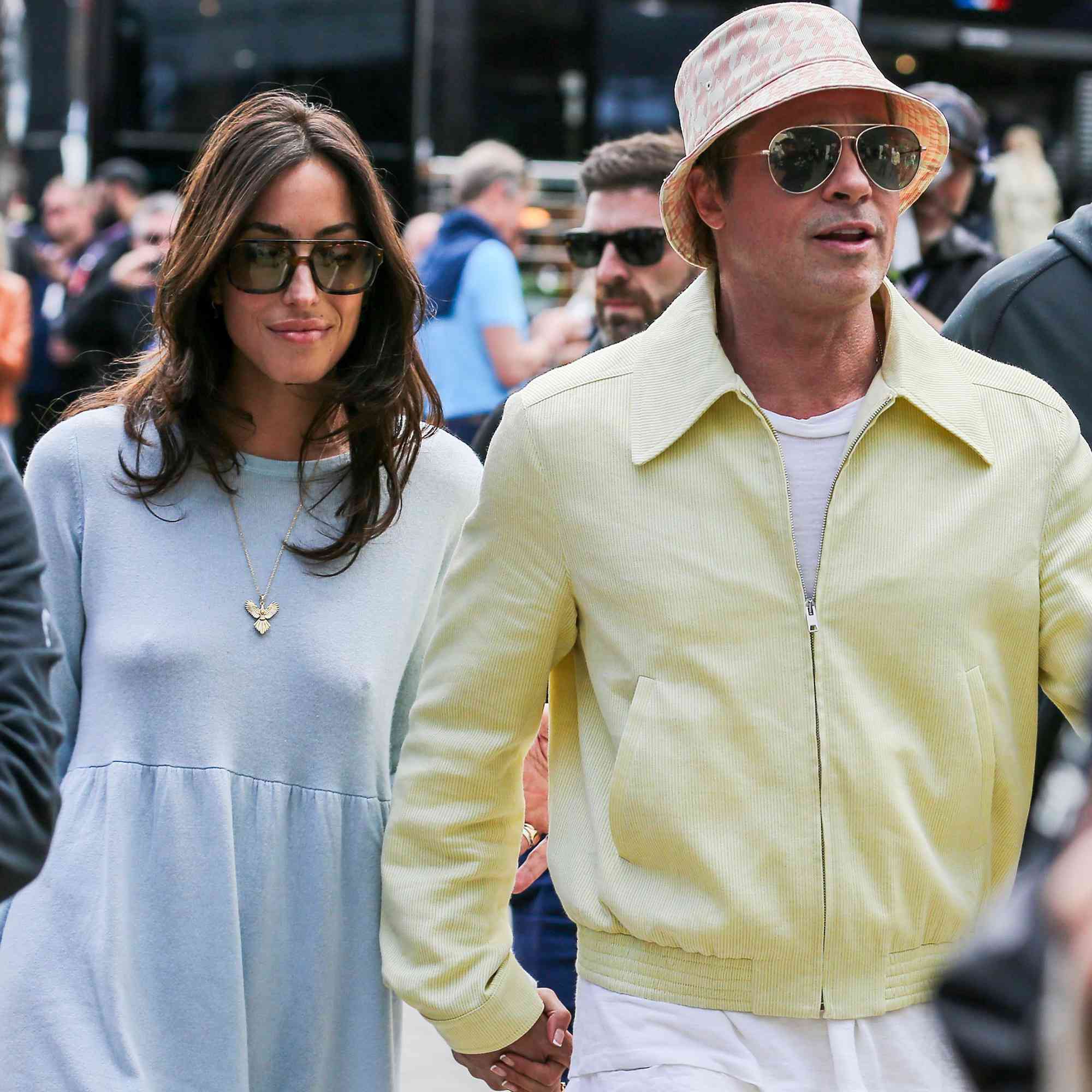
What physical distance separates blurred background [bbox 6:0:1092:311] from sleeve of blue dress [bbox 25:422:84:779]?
1258 cm

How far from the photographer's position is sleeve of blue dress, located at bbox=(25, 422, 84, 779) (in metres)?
3.47

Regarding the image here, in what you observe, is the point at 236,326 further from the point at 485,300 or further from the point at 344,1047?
the point at 485,300

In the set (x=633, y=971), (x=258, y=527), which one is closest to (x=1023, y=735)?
(x=633, y=971)

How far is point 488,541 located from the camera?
3287 millimetres

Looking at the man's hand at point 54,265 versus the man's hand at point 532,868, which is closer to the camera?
the man's hand at point 532,868

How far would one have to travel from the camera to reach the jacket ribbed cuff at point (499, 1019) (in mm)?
3318

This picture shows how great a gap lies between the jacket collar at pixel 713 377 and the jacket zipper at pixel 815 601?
71 mm

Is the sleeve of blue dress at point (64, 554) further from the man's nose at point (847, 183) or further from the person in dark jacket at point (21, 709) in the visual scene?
the man's nose at point (847, 183)

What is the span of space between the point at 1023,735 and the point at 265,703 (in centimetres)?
123

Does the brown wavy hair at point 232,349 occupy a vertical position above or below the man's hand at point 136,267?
above

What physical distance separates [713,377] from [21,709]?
4.08 ft

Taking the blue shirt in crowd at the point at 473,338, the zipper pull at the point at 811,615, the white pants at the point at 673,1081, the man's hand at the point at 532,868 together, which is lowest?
the blue shirt in crowd at the point at 473,338

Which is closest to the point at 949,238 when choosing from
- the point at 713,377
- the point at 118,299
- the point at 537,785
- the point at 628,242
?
the point at 628,242

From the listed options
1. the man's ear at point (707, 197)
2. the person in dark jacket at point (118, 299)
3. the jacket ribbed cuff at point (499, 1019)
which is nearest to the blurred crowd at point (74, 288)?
the person in dark jacket at point (118, 299)
